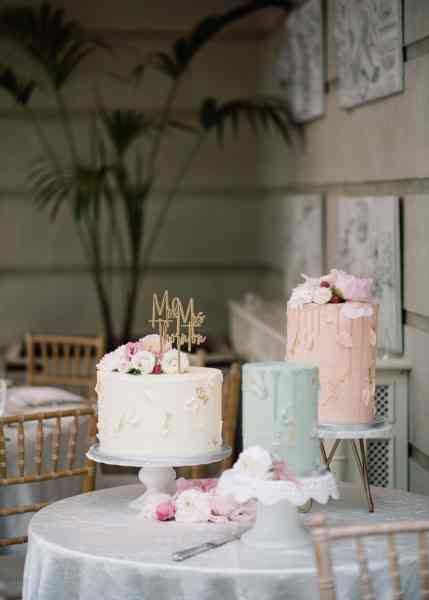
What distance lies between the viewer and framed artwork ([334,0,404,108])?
4.05 meters

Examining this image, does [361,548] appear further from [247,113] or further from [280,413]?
[247,113]

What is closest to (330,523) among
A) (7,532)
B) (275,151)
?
(7,532)

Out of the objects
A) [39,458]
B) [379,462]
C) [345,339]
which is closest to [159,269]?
[379,462]

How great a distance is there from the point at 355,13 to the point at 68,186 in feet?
6.74

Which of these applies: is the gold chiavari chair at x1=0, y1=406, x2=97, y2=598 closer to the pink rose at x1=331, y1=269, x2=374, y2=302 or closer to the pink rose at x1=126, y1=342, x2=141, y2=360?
the pink rose at x1=126, y1=342, x2=141, y2=360

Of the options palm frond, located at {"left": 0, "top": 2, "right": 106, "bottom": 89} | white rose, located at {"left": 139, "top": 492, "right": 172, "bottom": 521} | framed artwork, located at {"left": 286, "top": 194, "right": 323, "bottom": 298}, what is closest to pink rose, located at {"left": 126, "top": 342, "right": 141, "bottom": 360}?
white rose, located at {"left": 139, "top": 492, "right": 172, "bottom": 521}

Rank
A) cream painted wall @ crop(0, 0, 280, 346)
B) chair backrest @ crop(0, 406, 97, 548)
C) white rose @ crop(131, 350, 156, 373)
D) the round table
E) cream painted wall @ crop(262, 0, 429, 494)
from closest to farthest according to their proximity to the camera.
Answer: the round table → white rose @ crop(131, 350, 156, 373) → chair backrest @ crop(0, 406, 97, 548) → cream painted wall @ crop(262, 0, 429, 494) → cream painted wall @ crop(0, 0, 280, 346)

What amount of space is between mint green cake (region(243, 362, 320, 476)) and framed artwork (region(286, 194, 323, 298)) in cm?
302

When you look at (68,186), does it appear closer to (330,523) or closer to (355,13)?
(355,13)

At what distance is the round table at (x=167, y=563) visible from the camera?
2369mm

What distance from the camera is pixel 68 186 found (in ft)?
19.7

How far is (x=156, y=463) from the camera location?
2801 millimetres

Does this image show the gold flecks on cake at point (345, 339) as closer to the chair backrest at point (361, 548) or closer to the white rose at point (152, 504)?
the white rose at point (152, 504)

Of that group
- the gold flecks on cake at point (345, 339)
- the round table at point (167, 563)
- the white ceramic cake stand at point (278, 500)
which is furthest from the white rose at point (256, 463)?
the gold flecks on cake at point (345, 339)
